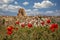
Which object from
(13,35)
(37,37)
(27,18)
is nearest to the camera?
(37,37)

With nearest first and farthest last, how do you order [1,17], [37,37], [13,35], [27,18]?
[37,37]
[13,35]
[27,18]
[1,17]

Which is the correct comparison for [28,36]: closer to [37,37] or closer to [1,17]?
[37,37]

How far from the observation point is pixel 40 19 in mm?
4039

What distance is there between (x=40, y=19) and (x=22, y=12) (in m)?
0.66

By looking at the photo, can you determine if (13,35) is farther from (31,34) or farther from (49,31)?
(49,31)

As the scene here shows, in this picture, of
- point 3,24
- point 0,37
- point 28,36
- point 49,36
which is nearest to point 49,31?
point 49,36

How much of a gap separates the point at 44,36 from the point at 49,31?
0.60 ft

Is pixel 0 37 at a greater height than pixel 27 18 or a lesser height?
lesser

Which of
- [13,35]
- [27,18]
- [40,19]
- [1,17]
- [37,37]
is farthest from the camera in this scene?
[1,17]

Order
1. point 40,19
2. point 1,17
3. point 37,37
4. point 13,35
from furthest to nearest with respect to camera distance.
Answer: point 1,17, point 40,19, point 13,35, point 37,37

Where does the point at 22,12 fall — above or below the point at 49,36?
above

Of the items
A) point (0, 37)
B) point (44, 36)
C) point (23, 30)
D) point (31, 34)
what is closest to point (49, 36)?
point (44, 36)

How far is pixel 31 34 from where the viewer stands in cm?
339

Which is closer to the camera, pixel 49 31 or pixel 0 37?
pixel 49 31
